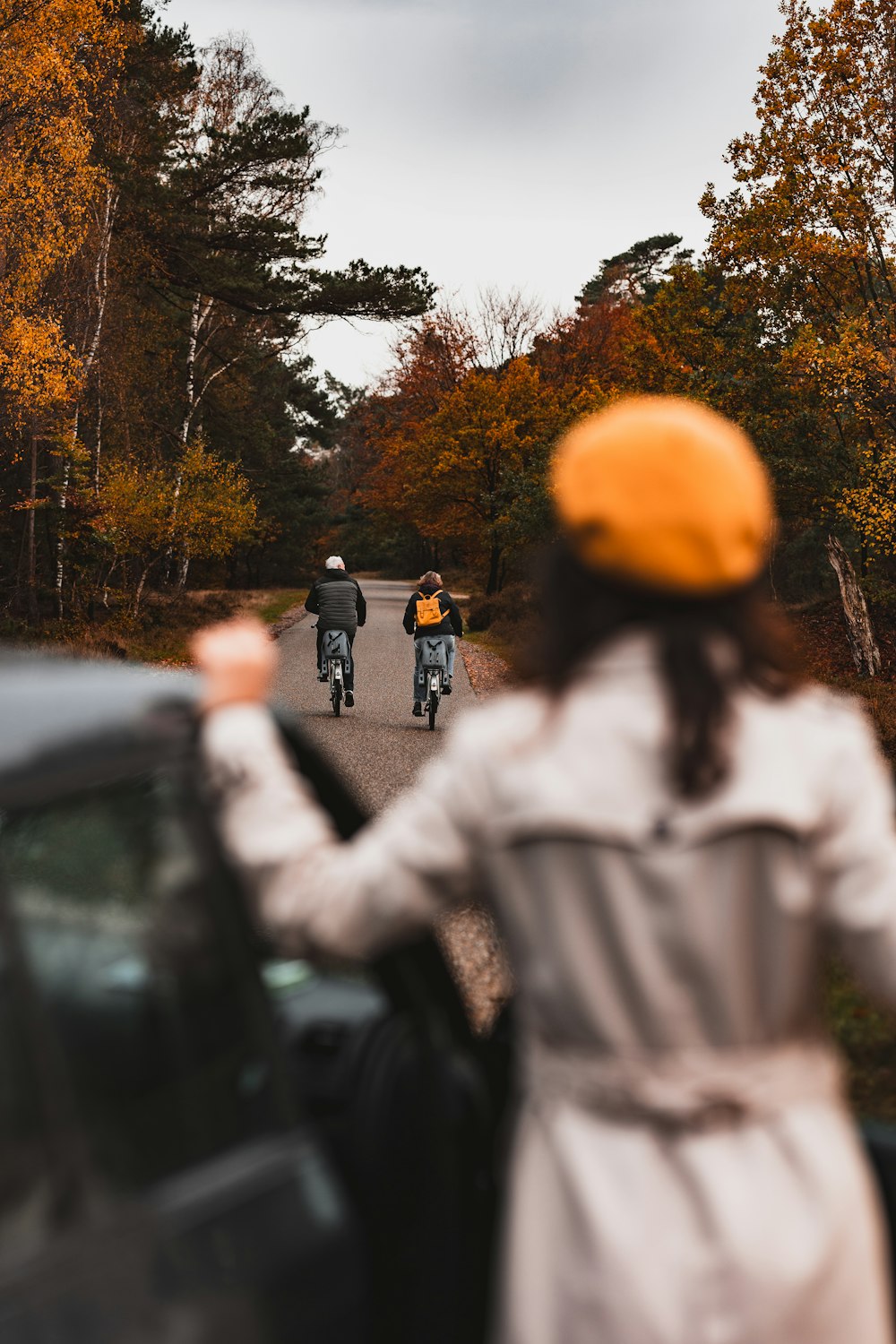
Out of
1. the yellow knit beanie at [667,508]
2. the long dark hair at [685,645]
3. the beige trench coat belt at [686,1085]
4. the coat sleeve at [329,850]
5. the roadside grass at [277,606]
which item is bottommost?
the roadside grass at [277,606]

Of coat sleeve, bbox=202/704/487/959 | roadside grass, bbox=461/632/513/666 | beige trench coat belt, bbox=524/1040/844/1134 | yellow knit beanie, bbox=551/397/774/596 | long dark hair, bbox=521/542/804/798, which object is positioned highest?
yellow knit beanie, bbox=551/397/774/596

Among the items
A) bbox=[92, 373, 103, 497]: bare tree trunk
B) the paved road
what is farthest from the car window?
bbox=[92, 373, 103, 497]: bare tree trunk

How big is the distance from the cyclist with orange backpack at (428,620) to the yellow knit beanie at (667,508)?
12329 millimetres

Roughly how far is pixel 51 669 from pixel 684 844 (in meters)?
0.79

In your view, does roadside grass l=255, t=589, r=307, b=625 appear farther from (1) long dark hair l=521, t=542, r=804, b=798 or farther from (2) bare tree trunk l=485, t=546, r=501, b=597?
(1) long dark hair l=521, t=542, r=804, b=798

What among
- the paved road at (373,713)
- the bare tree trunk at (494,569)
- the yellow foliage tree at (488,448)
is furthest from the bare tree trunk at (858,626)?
the bare tree trunk at (494,569)

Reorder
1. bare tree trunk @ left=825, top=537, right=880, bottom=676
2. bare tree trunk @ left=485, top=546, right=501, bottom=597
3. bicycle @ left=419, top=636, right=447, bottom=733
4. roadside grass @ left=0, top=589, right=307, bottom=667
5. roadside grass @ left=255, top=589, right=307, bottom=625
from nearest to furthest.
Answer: bicycle @ left=419, top=636, right=447, bottom=733, roadside grass @ left=0, top=589, right=307, bottom=667, bare tree trunk @ left=825, top=537, right=880, bottom=676, roadside grass @ left=255, top=589, right=307, bottom=625, bare tree trunk @ left=485, top=546, right=501, bottom=597

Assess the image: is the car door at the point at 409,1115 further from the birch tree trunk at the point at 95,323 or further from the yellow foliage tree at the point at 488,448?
the yellow foliage tree at the point at 488,448

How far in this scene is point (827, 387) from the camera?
63.7 ft

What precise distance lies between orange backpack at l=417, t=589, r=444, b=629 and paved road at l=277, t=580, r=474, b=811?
3.90ft

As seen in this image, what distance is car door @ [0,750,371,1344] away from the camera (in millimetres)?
1158

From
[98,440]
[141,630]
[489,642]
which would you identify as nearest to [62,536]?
[141,630]

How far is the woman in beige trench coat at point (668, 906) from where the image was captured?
1178mm

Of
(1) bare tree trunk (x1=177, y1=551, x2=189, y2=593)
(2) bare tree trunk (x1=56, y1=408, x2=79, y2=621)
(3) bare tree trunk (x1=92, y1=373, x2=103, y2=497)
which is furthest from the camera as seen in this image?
(1) bare tree trunk (x1=177, y1=551, x2=189, y2=593)
